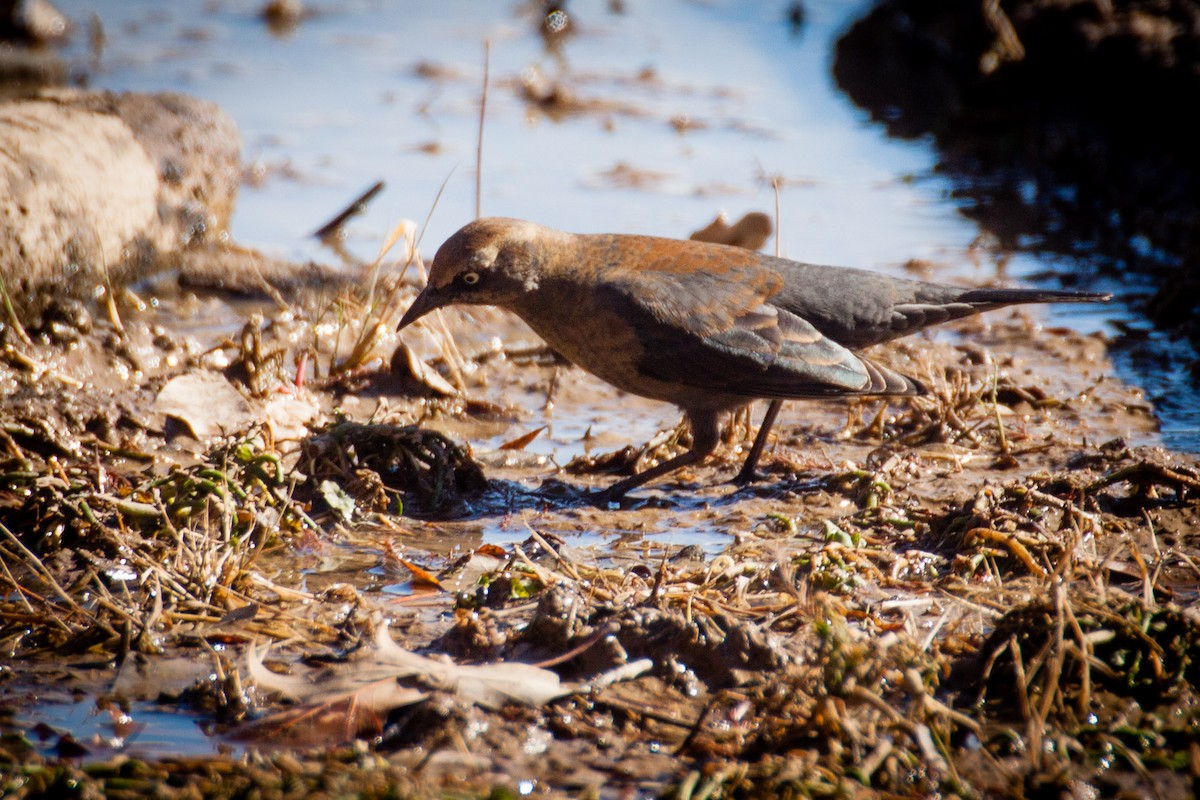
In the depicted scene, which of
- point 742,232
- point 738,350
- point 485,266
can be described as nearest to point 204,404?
point 485,266

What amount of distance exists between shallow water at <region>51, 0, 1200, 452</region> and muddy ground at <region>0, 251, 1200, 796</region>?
5.72 feet

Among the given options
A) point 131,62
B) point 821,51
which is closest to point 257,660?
point 131,62

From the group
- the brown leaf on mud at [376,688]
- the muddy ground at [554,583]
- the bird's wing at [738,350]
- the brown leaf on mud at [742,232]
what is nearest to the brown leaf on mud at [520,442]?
the muddy ground at [554,583]

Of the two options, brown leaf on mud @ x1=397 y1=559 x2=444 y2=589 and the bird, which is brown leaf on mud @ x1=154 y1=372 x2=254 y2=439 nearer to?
the bird

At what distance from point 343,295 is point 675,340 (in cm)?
A: 209

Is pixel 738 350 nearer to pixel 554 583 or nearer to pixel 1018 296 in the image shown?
pixel 1018 296

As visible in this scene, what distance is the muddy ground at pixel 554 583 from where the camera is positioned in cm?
304

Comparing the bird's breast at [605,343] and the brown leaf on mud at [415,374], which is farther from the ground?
the bird's breast at [605,343]

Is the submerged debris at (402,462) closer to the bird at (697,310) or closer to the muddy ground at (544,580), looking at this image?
the muddy ground at (544,580)

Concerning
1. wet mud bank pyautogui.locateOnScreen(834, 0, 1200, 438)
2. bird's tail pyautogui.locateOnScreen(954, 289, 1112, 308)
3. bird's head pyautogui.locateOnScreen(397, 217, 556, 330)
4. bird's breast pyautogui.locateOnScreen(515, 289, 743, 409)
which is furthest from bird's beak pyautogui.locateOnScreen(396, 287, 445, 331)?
wet mud bank pyautogui.locateOnScreen(834, 0, 1200, 438)

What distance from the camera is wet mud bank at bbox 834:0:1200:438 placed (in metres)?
8.48

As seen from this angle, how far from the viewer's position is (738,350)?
5391 mm

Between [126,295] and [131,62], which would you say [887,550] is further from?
[131,62]

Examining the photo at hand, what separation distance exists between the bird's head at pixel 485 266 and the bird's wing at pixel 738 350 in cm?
47
